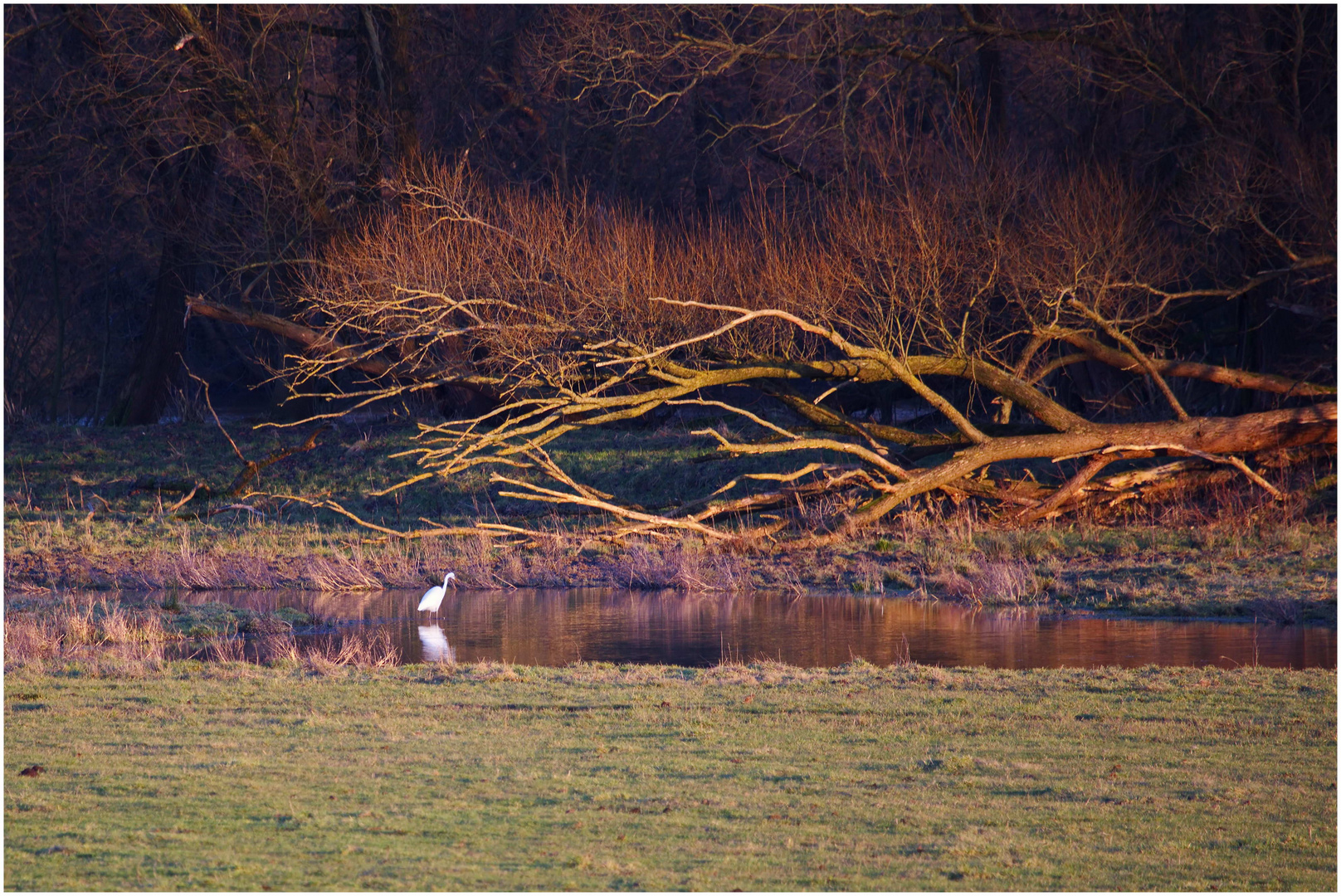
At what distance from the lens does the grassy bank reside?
1641cm

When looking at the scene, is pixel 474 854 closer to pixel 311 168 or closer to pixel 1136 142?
pixel 1136 142

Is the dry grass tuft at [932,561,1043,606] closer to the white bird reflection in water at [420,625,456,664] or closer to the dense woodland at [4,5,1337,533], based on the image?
the dense woodland at [4,5,1337,533]

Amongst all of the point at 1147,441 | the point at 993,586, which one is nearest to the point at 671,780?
the point at 993,586

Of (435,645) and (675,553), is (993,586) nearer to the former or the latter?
(675,553)

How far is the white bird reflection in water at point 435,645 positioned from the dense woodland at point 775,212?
157 inches

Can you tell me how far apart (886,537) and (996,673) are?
27.5 ft

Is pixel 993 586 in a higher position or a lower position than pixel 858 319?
lower

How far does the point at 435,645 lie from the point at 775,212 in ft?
37.2

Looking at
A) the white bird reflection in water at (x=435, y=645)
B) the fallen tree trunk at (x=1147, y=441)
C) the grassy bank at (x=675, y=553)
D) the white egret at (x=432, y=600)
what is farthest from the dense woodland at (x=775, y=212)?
the white bird reflection in water at (x=435, y=645)

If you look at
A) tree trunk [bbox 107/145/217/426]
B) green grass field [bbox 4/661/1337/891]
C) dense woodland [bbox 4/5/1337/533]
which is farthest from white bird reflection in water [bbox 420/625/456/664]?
tree trunk [bbox 107/145/217/426]

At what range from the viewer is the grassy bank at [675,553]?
16.4 metres

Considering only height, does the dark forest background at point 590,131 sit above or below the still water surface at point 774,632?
above

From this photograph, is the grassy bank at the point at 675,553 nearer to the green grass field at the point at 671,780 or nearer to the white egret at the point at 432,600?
the white egret at the point at 432,600

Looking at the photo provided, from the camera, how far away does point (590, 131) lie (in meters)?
31.7
